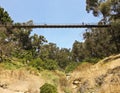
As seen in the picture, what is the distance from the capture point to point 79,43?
311 ft

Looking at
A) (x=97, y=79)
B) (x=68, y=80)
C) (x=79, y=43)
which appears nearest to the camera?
(x=97, y=79)

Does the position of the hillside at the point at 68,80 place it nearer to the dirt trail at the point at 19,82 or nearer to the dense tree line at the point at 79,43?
the dirt trail at the point at 19,82

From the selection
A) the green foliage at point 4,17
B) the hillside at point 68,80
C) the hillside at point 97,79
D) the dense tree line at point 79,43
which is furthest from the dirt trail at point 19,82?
the green foliage at point 4,17

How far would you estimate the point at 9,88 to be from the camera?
26.3 m

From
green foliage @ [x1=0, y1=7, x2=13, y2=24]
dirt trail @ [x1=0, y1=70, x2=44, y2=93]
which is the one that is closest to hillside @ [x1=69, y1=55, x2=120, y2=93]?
dirt trail @ [x1=0, y1=70, x2=44, y2=93]

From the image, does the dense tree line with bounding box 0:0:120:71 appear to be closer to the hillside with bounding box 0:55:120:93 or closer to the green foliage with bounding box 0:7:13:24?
the green foliage with bounding box 0:7:13:24

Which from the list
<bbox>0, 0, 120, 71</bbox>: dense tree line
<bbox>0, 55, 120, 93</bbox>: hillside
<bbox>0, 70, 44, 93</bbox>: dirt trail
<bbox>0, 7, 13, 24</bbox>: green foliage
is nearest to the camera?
<bbox>0, 55, 120, 93</bbox>: hillside

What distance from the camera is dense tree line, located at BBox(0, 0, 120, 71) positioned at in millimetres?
40875

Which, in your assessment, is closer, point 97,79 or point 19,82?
point 97,79

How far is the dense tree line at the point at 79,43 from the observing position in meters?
40.9

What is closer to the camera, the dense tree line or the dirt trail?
the dirt trail

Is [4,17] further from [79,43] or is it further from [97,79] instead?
[79,43]

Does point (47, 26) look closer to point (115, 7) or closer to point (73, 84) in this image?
point (115, 7)

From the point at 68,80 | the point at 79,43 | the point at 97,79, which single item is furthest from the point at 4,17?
the point at 79,43
